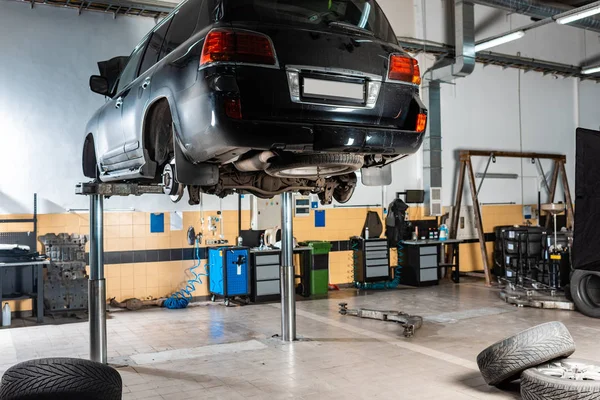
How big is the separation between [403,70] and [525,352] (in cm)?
225

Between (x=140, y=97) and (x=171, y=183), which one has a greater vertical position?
(x=140, y=97)

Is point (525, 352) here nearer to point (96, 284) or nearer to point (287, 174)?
point (287, 174)

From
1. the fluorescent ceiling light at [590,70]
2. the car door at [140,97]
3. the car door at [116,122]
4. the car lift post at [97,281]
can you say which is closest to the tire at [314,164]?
the car door at [140,97]

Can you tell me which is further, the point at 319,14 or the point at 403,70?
the point at 403,70

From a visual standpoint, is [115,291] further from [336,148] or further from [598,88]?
[598,88]

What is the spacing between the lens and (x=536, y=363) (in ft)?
13.4

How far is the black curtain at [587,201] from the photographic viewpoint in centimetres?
244

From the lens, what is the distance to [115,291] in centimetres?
799

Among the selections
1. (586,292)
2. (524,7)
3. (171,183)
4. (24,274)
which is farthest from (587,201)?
(524,7)

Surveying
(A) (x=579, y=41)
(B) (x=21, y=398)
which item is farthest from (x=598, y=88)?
(B) (x=21, y=398)

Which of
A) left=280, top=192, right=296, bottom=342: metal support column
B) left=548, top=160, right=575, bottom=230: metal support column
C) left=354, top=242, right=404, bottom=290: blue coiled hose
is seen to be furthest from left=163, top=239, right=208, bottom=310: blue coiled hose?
left=548, top=160, right=575, bottom=230: metal support column

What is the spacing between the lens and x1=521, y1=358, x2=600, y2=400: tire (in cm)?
354

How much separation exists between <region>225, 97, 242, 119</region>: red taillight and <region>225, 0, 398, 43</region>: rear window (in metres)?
0.44

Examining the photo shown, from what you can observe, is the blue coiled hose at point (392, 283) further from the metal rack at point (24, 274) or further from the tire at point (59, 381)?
the tire at point (59, 381)
